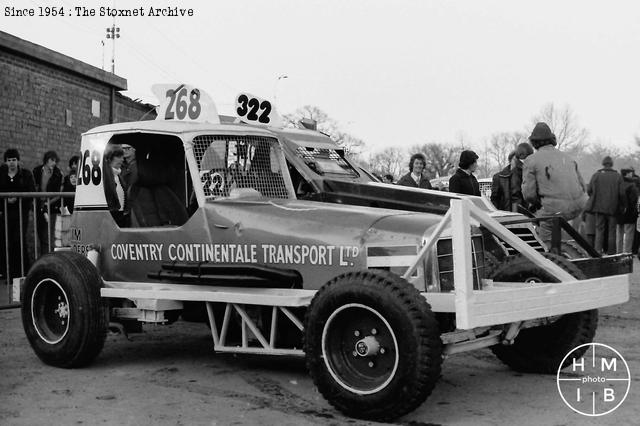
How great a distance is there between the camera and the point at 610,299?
236 inches

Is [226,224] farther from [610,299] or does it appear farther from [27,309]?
[610,299]

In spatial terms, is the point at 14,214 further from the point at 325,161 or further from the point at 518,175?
the point at 518,175

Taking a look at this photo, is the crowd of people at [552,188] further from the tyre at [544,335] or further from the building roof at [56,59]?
the building roof at [56,59]

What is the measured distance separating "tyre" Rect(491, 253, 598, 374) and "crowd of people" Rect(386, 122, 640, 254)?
211 centimetres

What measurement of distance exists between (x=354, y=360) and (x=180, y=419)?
1111 millimetres

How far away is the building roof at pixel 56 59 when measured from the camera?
1459 cm

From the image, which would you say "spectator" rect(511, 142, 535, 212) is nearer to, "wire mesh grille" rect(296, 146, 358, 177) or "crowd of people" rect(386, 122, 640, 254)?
"crowd of people" rect(386, 122, 640, 254)

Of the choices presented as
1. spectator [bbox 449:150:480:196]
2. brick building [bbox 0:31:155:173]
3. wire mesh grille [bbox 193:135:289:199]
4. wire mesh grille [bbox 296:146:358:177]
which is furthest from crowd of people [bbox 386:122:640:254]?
brick building [bbox 0:31:155:173]

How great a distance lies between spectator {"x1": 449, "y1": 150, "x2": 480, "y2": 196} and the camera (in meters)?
10.2

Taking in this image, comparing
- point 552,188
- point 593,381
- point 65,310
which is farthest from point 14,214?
point 593,381

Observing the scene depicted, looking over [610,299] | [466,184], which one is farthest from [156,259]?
[466,184]

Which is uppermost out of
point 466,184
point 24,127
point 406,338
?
point 24,127

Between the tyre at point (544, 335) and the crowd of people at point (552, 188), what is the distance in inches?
83.1

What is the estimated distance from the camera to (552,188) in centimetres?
909
